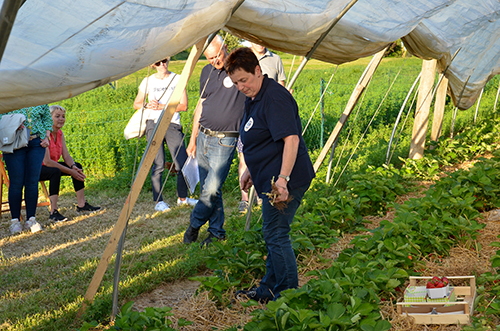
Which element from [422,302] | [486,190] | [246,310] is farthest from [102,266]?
[486,190]

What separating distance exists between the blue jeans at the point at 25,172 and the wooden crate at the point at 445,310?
12.8ft

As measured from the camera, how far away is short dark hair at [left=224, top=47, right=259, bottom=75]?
2488mm

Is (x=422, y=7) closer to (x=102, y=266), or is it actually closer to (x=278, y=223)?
(x=278, y=223)

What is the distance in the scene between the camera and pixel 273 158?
102 inches

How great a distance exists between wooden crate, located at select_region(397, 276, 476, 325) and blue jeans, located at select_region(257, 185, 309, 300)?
2.13 ft

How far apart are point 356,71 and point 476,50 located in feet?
69.5

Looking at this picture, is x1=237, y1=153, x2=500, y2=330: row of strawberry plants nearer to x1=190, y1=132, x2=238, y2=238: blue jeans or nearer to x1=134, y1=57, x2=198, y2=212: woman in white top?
x1=190, y1=132, x2=238, y2=238: blue jeans

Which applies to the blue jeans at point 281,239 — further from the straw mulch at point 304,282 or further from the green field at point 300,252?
the straw mulch at point 304,282

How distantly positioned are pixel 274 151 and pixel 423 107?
439 centimetres

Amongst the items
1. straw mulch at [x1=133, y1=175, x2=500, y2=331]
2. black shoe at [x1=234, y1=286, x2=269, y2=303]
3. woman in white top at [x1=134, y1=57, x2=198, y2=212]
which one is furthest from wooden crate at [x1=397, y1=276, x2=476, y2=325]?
woman in white top at [x1=134, y1=57, x2=198, y2=212]

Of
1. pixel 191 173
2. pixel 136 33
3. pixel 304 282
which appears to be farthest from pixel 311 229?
pixel 136 33

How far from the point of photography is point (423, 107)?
6273mm

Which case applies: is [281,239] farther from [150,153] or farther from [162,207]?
[162,207]

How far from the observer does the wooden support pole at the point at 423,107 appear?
606 cm
